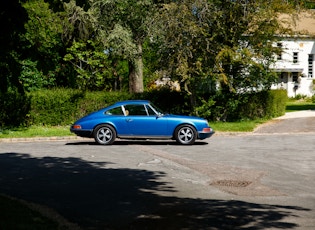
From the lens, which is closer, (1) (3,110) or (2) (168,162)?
(2) (168,162)

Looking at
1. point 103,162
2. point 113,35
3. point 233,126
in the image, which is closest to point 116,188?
point 103,162

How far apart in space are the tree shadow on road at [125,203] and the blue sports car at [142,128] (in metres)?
5.69

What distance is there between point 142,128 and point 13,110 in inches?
365

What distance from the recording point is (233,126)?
24.9m

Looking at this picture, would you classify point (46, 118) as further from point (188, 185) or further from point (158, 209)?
point (158, 209)

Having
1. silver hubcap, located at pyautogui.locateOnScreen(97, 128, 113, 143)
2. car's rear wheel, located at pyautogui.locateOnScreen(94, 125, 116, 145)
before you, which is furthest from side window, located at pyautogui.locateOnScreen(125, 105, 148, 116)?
silver hubcap, located at pyautogui.locateOnScreen(97, 128, 113, 143)

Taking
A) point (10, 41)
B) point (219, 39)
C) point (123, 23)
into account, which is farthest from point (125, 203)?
point (123, 23)

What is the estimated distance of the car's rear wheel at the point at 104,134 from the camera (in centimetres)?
1864

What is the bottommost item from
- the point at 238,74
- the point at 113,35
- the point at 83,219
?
the point at 83,219

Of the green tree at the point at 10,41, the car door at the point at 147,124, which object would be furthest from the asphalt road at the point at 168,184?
the green tree at the point at 10,41

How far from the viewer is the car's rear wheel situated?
1864 cm

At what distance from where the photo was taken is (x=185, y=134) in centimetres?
1861

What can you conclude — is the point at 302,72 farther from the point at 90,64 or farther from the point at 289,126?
the point at 289,126

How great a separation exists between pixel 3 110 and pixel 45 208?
59.4ft
